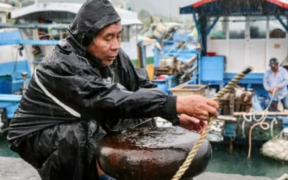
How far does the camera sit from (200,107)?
210 cm

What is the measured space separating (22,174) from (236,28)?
10238 millimetres

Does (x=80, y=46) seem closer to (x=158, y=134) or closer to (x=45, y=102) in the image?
(x=45, y=102)

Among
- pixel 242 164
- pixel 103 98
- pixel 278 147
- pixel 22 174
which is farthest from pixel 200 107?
pixel 242 164

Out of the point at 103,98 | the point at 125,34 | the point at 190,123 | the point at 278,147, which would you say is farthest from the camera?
the point at 125,34

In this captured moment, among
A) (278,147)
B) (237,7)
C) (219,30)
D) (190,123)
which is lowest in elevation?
(278,147)

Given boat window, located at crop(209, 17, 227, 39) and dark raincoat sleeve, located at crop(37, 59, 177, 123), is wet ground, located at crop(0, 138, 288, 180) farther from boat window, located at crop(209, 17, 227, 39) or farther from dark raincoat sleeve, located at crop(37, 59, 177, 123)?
dark raincoat sleeve, located at crop(37, 59, 177, 123)

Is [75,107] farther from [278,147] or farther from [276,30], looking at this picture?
[276,30]

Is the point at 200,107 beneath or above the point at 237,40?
beneath

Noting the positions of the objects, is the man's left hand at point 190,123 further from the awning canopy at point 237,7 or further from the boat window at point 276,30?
the boat window at point 276,30

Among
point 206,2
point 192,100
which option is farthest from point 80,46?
point 206,2

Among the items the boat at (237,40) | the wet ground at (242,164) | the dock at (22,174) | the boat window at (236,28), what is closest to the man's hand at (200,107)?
the dock at (22,174)

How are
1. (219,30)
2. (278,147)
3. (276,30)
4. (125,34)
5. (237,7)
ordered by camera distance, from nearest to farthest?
(278,147) → (237,7) → (276,30) → (219,30) → (125,34)

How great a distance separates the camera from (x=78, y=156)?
2479 millimetres

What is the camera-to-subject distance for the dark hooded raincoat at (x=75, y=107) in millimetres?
2279
